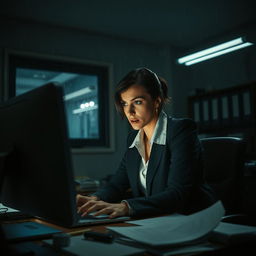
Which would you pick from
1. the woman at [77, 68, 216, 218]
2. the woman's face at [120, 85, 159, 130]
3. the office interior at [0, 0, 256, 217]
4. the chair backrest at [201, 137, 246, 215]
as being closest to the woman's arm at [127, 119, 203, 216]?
the woman at [77, 68, 216, 218]

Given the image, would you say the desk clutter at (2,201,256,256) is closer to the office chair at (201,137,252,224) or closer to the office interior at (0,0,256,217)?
the office chair at (201,137,252,224)

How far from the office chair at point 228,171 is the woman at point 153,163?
0.24 metres

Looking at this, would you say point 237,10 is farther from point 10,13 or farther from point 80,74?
point 10,13

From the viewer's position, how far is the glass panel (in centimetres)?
363

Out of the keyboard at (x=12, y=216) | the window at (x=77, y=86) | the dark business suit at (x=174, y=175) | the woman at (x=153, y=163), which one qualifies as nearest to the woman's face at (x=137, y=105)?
the woman at (x=153, y=163)

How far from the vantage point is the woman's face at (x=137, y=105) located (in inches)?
61.2

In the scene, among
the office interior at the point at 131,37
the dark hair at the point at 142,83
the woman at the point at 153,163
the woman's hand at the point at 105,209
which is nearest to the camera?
the woman's hand at the point at 105,209

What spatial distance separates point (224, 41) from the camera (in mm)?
3066

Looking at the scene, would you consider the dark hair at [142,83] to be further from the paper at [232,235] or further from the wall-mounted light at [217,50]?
the wall-mounted light at [217,50]

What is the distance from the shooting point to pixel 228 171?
1.68 m

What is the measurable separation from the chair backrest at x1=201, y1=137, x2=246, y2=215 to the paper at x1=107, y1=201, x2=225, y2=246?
811 millimetres

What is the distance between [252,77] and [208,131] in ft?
2.68

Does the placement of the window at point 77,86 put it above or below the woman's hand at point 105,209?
above

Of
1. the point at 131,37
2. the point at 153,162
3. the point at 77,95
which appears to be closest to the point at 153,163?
the point at 153,162
